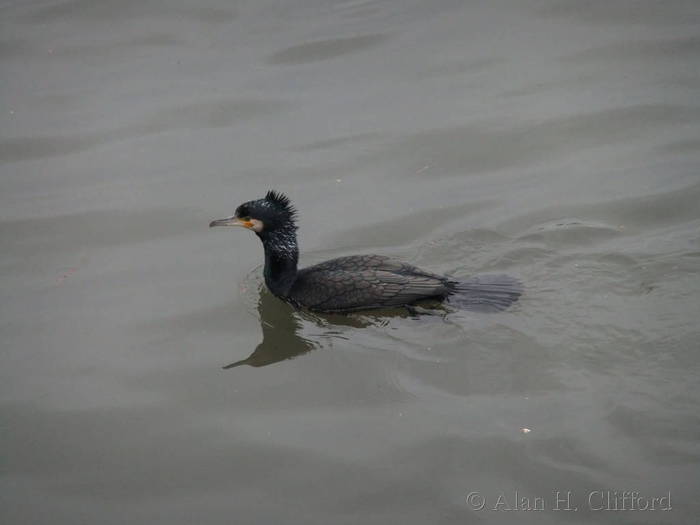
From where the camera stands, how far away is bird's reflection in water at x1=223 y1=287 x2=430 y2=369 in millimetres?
6887

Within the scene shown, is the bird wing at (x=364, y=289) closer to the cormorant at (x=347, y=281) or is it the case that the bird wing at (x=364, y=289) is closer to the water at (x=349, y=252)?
the cormorant at (x=347, y=281)

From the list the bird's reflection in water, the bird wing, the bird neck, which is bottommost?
the bird's reflection in water

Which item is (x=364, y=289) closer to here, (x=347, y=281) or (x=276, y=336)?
(x=347, y=281)

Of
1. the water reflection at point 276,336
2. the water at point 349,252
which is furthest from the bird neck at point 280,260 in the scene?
the water at point 349,252

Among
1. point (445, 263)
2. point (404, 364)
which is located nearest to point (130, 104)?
point (445, 263)

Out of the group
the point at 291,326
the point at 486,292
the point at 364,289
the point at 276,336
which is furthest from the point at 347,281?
the point at 486,292

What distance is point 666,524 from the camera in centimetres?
478

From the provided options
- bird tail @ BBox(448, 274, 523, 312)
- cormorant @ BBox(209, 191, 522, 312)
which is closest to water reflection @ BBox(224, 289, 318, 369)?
cormorant @ BBox(209, 191, 522, 312)

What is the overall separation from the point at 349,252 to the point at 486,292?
161 centimetres

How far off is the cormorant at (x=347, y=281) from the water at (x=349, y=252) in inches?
6.7

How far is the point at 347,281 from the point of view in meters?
7.26

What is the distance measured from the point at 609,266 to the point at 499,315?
3.95 ft

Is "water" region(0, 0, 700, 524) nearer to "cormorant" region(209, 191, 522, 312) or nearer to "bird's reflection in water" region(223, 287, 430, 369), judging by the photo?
"bird's reflection in water" region(223, 287, 430, 369)

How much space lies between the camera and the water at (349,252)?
17.8 feet
